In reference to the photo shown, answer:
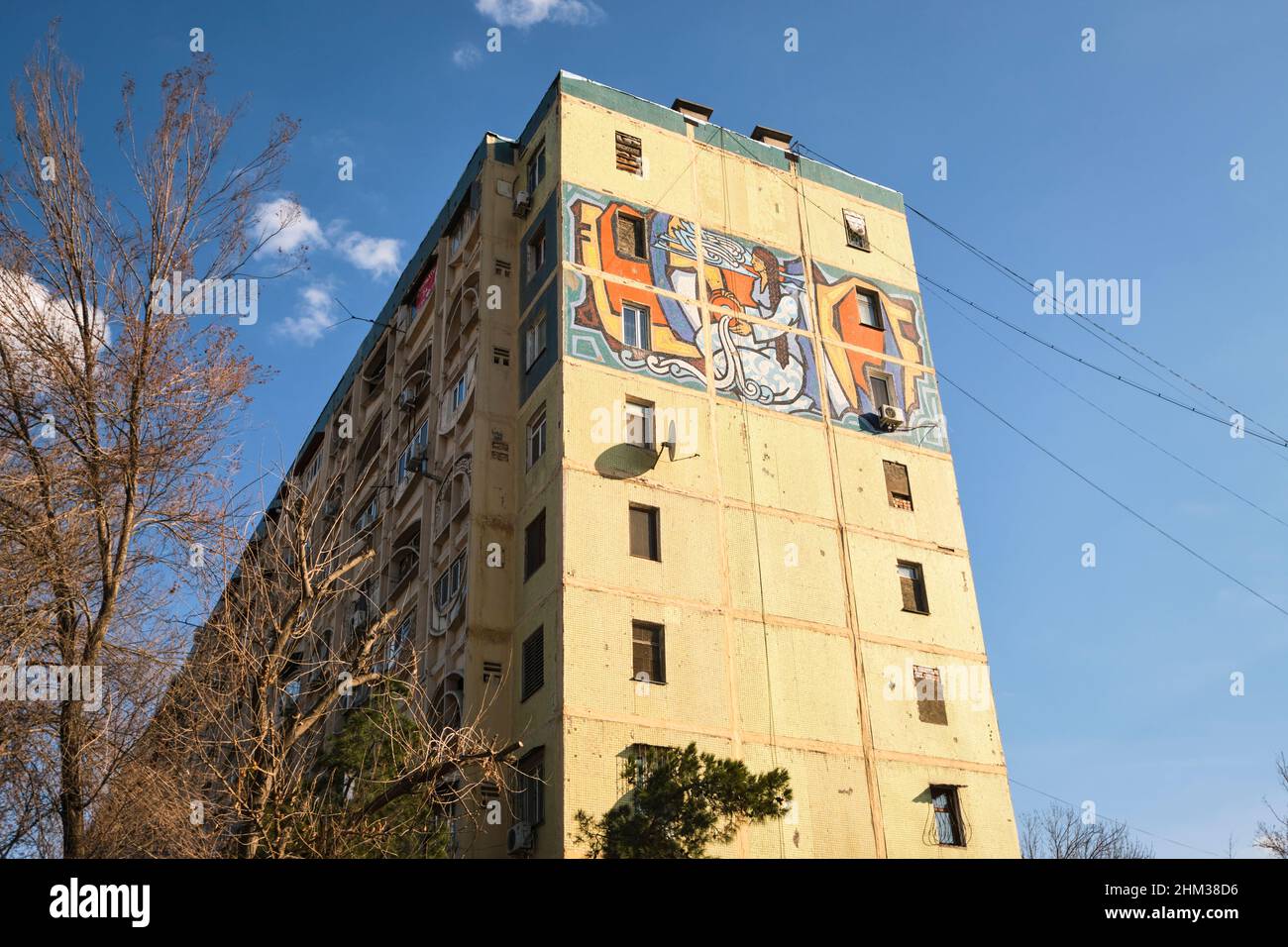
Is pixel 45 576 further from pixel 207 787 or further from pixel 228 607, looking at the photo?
pixel 207 787

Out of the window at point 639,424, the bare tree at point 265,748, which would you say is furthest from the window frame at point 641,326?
the bare tree at point 265,748

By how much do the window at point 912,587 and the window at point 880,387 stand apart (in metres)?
4.61

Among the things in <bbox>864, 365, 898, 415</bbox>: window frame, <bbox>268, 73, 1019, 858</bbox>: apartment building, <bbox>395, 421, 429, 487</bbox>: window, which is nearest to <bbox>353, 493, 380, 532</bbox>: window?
<bbox>268, 73, 1019, 858</bbox>: apartment building

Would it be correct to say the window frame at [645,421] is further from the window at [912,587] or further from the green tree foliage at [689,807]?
the green tree foliage at [689,807]

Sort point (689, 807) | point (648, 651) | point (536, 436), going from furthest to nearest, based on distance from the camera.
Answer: point (536, 436) → point (648, 651) → point (689, 807)

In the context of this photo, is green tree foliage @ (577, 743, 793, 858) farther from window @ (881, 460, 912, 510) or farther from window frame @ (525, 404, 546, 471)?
window @ (881, 460, 912, 510)

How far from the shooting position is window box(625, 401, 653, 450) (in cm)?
2694

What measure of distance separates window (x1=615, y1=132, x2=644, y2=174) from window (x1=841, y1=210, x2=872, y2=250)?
21.4 ft

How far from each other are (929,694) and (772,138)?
17045 mm

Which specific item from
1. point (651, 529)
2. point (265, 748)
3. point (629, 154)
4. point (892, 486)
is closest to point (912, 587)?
Answer: point (892, 486)

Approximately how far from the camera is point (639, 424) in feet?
89.5

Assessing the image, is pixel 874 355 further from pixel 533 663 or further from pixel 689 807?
pixel 689 807
